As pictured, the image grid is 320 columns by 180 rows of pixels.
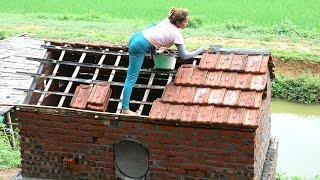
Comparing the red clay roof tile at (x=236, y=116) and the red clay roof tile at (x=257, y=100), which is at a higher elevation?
the red clay roof tile at (x=257, y=100)

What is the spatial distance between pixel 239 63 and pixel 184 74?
81 cm

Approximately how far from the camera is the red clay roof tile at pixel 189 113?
7.46m

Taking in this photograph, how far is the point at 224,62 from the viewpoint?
8.14 metres

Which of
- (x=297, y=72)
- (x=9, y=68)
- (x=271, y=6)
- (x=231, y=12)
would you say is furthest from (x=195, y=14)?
(x=9, y=68)

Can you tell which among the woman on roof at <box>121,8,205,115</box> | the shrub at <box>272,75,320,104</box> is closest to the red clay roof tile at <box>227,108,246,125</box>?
the woman on roof at <box>121,8,205,115</box>

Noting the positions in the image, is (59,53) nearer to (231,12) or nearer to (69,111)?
(69,111)

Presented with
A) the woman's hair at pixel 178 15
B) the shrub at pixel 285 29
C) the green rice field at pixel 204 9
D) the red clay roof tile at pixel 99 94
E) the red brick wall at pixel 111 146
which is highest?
the green rice field at pixel 204 9

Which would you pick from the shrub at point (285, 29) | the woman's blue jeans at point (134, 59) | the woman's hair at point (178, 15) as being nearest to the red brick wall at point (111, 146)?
the woman's blue jeans at point (134, 59)

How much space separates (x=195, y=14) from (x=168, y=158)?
789 inches

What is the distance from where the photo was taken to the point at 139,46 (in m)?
7.82

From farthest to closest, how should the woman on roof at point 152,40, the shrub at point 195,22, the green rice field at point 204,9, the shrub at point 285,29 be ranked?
the shrub at point 195,22
the green rice field at point 204,9
the shrub at point 285,29
the woman on roof at point 152,40

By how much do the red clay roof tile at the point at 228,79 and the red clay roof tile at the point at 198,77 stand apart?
10.3 inches

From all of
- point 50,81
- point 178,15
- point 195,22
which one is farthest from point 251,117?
point 195,22

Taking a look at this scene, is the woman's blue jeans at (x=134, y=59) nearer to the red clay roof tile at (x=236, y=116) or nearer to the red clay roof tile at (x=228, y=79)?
the red clay roof tile at (x=228, y=79)
